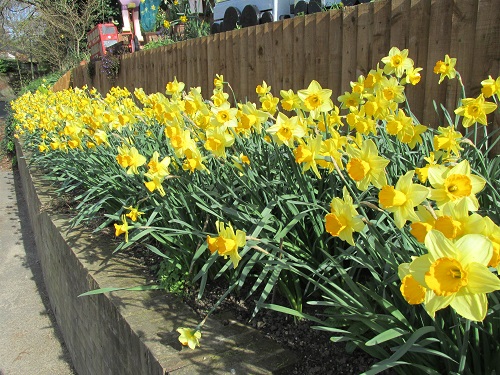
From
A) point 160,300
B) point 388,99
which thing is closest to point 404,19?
point 388,99

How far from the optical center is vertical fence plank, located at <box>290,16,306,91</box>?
15.1 feet

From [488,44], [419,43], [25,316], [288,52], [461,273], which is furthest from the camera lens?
[288,52]

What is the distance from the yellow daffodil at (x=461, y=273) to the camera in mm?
690

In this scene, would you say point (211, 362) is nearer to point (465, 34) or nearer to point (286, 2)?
Answer: point (465, 34)

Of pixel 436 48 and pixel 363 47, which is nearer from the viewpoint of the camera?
pixel 436 48

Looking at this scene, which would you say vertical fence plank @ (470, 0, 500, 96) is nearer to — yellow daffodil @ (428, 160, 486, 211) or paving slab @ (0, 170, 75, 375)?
yellow daffodil @ (428, 160, 486, 211)

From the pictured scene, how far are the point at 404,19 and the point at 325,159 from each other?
2.56 m

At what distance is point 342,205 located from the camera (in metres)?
1.05

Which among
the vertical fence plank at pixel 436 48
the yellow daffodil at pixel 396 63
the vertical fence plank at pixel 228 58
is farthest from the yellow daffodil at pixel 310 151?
the vertical fence plank at pixel 228 58

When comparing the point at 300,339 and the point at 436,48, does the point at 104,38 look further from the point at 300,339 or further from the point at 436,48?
the point at 300,339

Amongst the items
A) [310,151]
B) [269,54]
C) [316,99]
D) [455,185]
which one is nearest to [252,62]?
[269,54]

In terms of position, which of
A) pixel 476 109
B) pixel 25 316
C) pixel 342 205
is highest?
pixel 476 109

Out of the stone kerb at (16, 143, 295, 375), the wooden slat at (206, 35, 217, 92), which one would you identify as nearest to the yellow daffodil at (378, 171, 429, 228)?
the stone kerb at (16, 143, 295, 375)

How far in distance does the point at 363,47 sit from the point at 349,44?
0.61 ft
